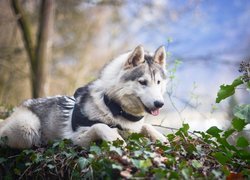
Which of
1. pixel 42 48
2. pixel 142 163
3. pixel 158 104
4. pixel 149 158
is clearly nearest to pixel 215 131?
pixel 158 104

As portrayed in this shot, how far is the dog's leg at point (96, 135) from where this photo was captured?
14.2ft

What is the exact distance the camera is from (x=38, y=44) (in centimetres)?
1157

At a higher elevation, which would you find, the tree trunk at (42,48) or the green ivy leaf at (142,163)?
the tree trunk at (42,48)

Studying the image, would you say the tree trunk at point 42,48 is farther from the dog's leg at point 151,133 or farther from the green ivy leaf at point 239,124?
the green ivy leaf at point 239,124

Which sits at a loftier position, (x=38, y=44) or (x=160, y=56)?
(x=38, y=44)

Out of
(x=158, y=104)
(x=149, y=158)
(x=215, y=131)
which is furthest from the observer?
(x=158, y=104)

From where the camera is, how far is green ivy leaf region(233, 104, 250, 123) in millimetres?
3924

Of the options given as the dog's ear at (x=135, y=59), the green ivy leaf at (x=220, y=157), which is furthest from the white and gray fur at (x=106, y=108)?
the green ivy leaf at (x=220, y=157)

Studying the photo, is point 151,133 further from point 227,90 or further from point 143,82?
point 227,90

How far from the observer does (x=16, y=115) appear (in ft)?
17.2

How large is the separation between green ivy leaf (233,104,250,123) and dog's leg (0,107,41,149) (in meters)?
2.34

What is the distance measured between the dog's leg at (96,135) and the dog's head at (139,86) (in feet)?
1.67

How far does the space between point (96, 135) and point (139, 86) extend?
0.79 metres

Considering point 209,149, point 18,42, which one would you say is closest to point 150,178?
point 209,149
